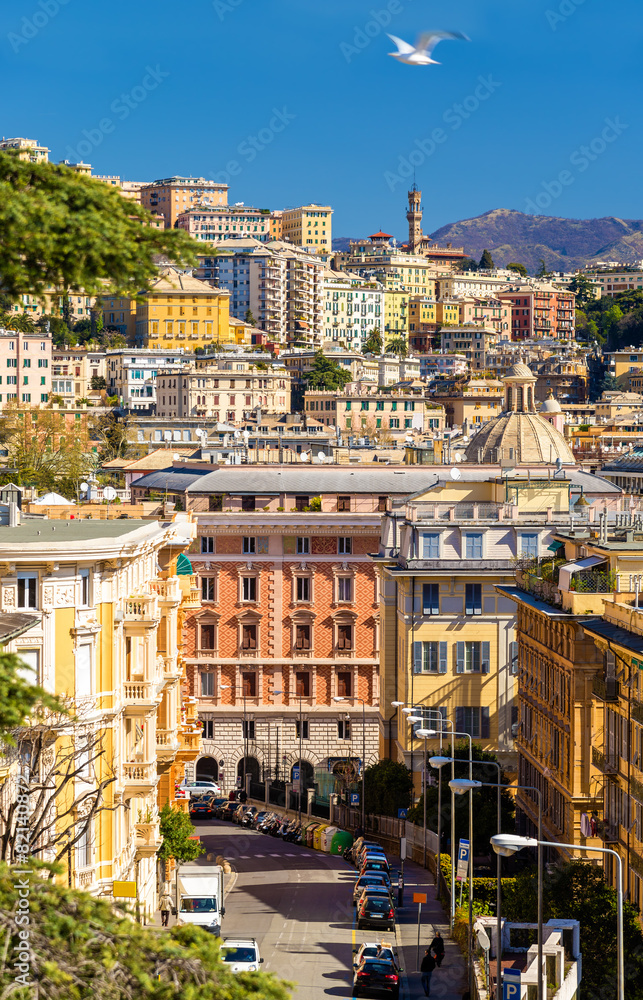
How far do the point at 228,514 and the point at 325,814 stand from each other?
16.3 meters

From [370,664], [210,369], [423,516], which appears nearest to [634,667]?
[423,516]

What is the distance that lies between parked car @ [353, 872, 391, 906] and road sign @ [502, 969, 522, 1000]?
1696cm

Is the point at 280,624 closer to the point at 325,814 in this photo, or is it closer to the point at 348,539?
the point at 348,539

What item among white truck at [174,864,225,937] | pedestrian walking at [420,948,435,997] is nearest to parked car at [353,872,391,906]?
white truck at [174,864,225,937]

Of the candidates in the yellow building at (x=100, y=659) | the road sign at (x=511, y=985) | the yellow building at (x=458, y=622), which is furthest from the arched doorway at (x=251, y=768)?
the road sign at (x=511, y=985)

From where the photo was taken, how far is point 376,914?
48.0m

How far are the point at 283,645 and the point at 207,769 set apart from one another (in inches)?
284

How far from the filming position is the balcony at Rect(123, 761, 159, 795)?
132ft

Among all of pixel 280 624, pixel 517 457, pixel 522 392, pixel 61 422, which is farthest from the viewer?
pixel 61 422

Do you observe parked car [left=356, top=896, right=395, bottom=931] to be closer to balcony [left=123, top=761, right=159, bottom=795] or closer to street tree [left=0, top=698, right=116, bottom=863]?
balcony [left=123, top=761, right=159, bottom=795]

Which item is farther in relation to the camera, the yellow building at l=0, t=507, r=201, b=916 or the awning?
the awning

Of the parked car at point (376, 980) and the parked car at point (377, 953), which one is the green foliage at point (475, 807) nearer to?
the parked car at point (377, 953)

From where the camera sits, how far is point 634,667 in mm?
39188

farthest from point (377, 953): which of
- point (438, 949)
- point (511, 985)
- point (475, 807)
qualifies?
point (475, 807)
